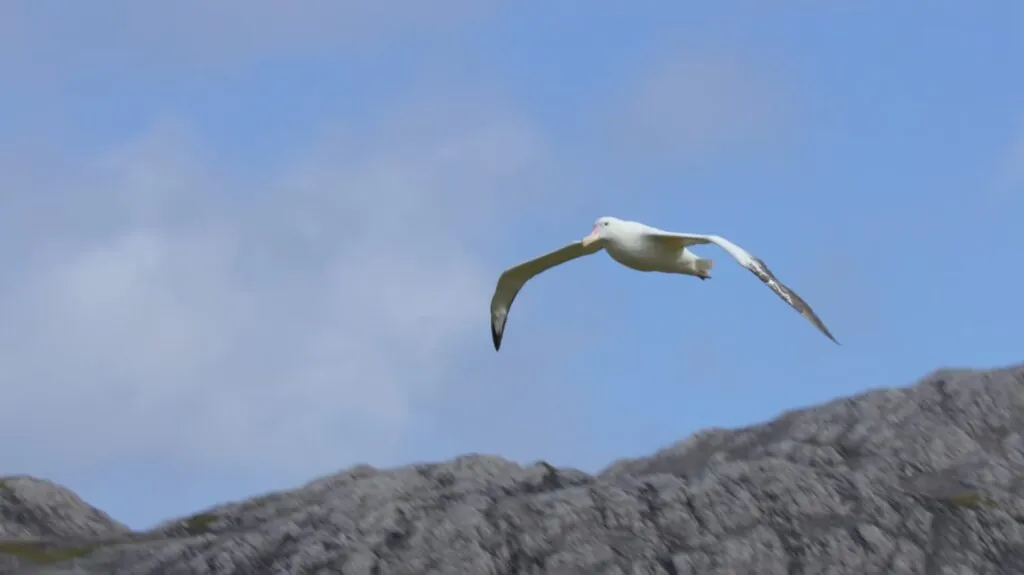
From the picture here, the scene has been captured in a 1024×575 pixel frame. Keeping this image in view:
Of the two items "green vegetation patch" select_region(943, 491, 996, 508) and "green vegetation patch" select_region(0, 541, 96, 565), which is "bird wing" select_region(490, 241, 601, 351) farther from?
"green vegetation patch" select_region(943, 491, 996, 508)

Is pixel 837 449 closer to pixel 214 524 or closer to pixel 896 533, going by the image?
pixel 896 533

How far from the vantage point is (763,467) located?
303ft

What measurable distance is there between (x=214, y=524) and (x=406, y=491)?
39.5ft

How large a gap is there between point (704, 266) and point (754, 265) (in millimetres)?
4420

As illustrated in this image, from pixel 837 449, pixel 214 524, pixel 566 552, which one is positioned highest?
pixel 837 449

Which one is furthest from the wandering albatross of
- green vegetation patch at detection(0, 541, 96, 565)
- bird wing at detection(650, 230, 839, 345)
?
green vegetation patch at detection(0, 541, 96, 565)

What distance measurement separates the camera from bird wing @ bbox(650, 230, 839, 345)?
34.8 metres

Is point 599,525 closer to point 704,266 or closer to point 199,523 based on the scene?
point 199,523

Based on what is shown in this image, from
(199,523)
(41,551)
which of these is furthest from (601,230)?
(199,523)

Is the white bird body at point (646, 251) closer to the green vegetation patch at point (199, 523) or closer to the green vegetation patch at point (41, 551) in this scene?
the green vegetation patch at point (41, 551)

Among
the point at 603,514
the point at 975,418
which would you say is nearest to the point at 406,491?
the point at 603,514

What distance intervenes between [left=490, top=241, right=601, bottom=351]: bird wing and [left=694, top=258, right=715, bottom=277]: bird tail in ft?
9.38

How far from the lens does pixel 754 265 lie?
37250mm

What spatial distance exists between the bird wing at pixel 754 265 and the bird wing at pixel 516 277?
271cm
